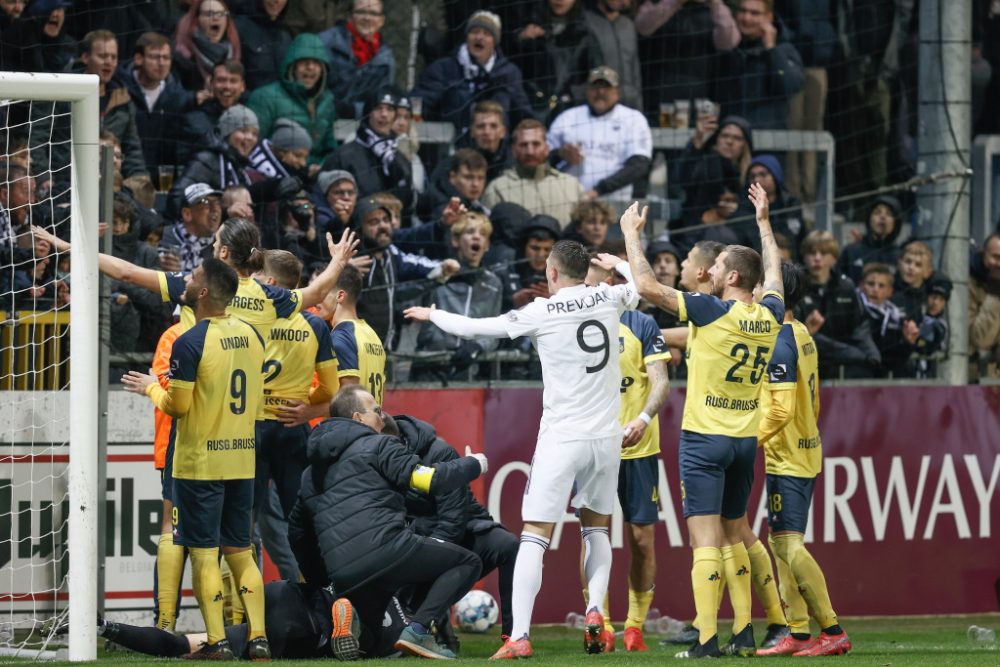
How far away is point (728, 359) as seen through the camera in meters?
8.31

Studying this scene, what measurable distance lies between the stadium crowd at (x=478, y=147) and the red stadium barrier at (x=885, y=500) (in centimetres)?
72

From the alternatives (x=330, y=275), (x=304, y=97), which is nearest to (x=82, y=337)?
(x=330, y=275)

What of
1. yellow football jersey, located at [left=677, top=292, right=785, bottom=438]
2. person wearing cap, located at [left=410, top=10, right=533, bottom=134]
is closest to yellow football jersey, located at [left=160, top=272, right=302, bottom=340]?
yellow football jersey, located at [left=677, top=292, right=785, bottom=438]

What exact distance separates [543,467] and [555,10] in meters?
6.37

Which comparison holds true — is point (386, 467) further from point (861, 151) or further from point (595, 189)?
point (861, 151)

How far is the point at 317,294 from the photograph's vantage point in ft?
29.5

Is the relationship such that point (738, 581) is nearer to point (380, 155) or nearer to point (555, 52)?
point (380, 155)

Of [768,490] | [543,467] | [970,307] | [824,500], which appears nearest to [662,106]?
[970,307]

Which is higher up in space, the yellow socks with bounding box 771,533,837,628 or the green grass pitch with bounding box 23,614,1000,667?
the yellow socks with bounding box 771,533,837,628

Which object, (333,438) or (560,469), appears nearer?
(560,469)

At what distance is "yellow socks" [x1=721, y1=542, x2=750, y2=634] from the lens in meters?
8.54

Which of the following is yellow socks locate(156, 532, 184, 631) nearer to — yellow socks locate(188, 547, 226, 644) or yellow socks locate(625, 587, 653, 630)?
yellow socks locate(188, 547, 226, 644)

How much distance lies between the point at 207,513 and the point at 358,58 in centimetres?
576

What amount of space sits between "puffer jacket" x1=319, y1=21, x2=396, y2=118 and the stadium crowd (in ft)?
0.06
